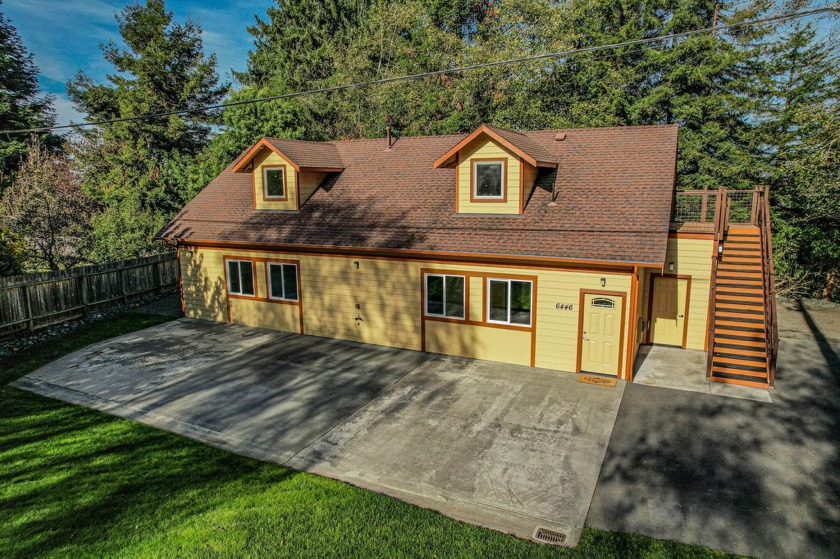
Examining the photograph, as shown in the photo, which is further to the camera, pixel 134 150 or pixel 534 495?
pixel 134 150

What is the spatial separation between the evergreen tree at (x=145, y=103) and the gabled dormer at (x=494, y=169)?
2239 centimetres

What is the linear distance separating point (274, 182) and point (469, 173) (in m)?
6.93

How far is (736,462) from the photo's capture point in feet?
27.1

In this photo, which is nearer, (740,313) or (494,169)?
(740,313)

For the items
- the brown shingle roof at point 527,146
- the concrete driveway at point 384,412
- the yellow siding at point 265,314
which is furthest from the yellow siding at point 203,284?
the brown shingle roof at point 527,146

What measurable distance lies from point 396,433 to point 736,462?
18.9ft

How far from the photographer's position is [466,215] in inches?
552

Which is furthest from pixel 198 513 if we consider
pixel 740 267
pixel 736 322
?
pixel 740 267

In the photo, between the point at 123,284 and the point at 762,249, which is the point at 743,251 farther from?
the point at 123,284

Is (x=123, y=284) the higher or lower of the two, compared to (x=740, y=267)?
lower

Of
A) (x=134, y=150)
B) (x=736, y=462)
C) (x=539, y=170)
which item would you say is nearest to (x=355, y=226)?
(x=539, y=170)

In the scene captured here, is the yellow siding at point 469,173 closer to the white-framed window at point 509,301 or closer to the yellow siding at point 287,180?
the white-framed window at point 509,301

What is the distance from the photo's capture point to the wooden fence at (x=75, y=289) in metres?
15.0

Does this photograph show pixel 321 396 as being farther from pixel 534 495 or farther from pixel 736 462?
pixel 736 462
